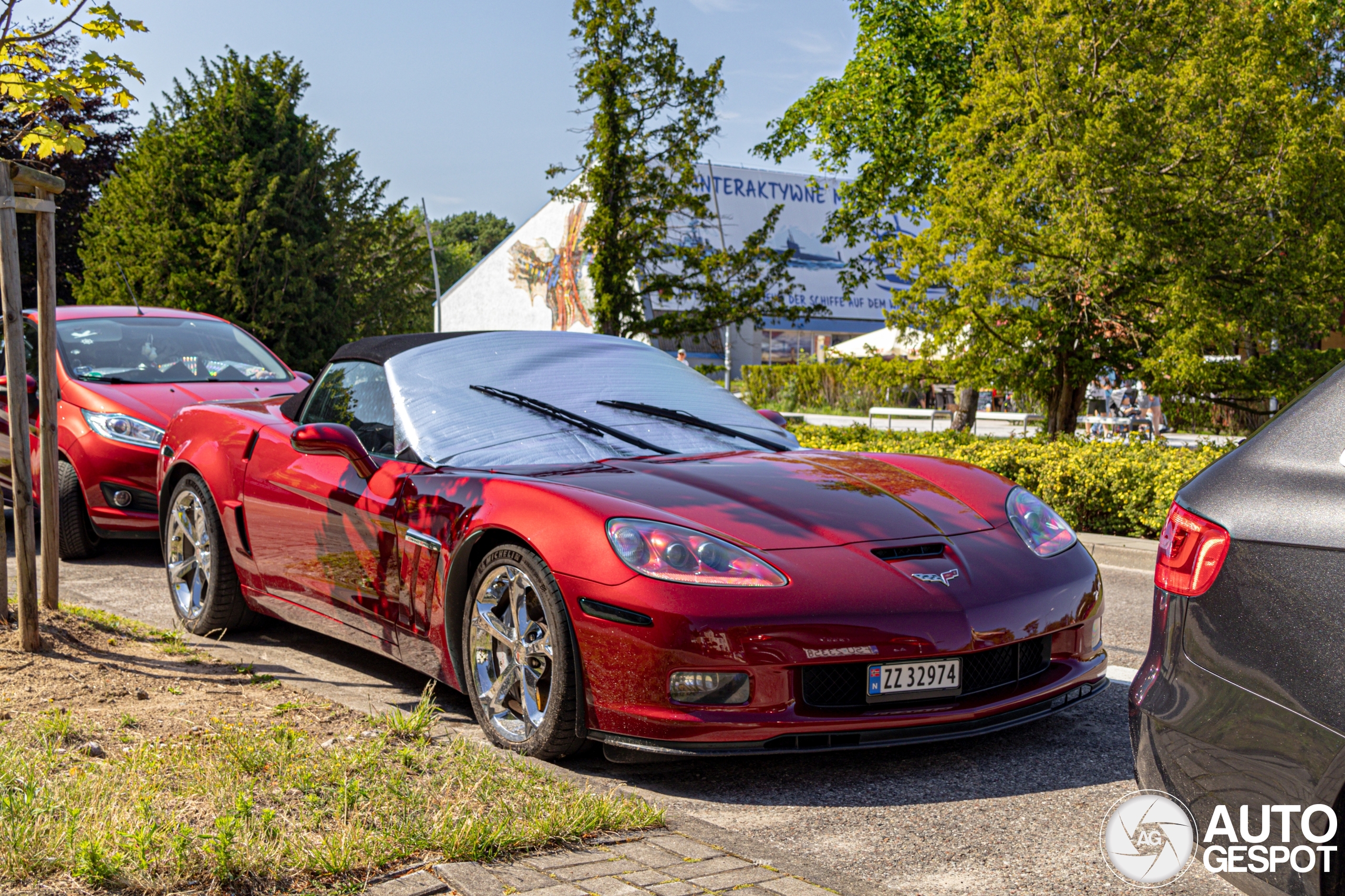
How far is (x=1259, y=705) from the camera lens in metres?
2.26

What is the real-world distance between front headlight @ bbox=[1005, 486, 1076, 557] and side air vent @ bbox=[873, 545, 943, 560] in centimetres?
40

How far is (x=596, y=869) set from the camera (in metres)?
2.90

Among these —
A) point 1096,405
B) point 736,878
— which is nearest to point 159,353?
point 736,878

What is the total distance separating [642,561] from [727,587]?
0.27 meters

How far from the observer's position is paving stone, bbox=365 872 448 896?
106 inches

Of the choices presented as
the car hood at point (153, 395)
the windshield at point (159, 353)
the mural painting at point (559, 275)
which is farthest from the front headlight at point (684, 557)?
the mural painting at point (559, 275)

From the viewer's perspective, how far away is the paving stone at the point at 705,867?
2.89 meters

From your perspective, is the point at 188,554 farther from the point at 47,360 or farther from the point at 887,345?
the point at 887,345

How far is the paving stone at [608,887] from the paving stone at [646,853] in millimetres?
139

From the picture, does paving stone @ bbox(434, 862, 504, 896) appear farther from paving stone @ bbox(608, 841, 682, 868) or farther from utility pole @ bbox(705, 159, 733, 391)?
utility pole @ bbox(705, 159, 733, 391)

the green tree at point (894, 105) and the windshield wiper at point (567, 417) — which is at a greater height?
the green tree at point (894, 105)

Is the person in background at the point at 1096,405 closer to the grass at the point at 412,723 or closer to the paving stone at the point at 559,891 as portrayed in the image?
the grass at the point at 412,723

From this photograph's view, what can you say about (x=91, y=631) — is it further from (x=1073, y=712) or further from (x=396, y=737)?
(x=1073, y=712)

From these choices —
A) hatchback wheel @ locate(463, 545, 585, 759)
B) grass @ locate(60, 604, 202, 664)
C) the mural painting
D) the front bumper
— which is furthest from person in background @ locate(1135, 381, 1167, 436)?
hatchback wheel @ locate(463, 545, 585, 759)
